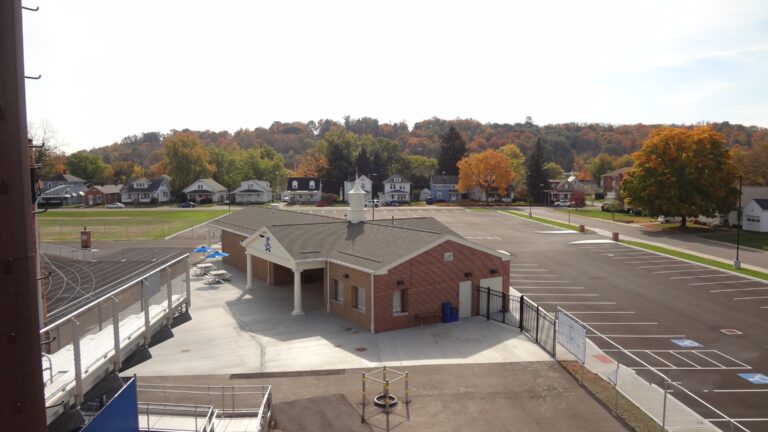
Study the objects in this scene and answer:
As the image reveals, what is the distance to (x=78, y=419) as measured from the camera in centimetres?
977

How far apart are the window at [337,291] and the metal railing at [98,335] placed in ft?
32.4

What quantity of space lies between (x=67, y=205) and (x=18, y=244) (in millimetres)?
120468

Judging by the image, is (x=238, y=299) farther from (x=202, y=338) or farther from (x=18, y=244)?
(x=18, y=244)

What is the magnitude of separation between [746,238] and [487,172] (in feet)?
172

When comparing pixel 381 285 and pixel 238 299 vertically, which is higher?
pixel 381 285

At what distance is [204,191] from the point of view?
111375 mm

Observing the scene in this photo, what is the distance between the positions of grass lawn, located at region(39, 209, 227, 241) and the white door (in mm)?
40514

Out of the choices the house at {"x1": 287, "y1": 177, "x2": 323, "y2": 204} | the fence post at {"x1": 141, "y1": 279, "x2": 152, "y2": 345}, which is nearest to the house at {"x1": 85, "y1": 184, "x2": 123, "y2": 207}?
the house at {"x1": 287, "y1": 177, "x2": 323, "y2": 204}

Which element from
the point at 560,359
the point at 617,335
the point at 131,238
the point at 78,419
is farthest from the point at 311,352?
the point at 131,238

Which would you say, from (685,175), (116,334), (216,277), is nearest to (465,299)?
(216,277)

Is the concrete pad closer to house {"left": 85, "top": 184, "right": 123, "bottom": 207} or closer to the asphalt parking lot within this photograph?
the asphalt parking lot

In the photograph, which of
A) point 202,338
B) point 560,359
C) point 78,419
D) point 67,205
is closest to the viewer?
point 78,419

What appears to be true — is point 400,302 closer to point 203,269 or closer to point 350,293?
point 350,293

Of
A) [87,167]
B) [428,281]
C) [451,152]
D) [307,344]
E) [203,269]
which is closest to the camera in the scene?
[307,344]
